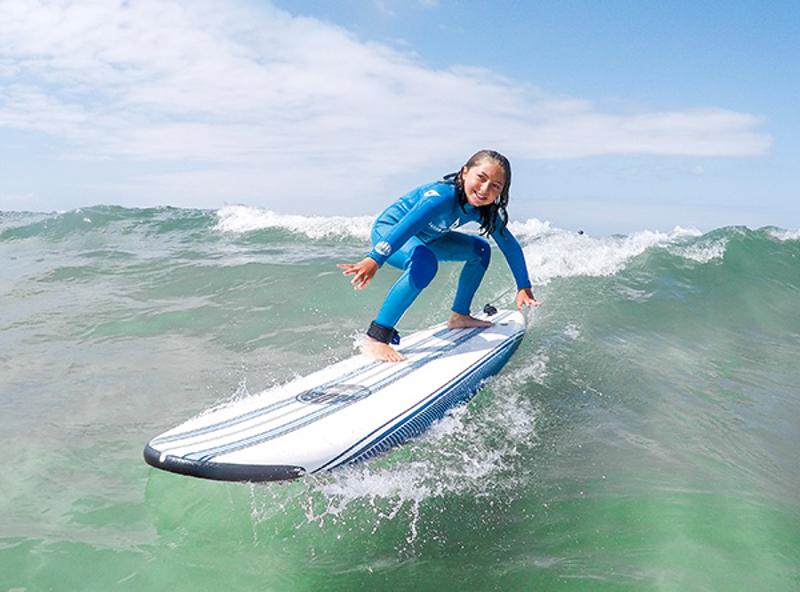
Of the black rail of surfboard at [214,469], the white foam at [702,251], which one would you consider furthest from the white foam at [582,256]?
the black rail of surfboard at [214,469]

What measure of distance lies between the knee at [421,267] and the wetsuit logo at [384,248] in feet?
1.16

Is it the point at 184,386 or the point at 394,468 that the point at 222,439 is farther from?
the point at 184,386

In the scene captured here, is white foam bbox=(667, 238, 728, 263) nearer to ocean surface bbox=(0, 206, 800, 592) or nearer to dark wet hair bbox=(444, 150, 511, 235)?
ocean surface bbox=(0, 206, 800, 592)

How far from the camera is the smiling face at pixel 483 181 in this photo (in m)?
4.01

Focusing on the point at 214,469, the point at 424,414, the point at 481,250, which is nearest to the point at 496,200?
the point at 481,250

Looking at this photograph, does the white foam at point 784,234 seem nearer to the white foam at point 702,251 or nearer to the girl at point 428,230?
the white foam at point 702,251

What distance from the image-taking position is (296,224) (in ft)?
53.8

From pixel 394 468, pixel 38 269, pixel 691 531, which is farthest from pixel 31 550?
pixel 38 269

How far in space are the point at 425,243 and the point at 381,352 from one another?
0.93 meters

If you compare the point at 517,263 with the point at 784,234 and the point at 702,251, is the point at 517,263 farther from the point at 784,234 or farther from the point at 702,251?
the point at 784,234

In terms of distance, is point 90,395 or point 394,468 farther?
point 90,395

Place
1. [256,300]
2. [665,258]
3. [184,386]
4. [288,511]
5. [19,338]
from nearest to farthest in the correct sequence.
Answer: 1. [288,511]
2. [184,386]
3. [19,338]
4. [256,300]
5. [665,258]

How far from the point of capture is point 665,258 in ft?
38.2

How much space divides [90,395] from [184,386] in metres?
0.65
